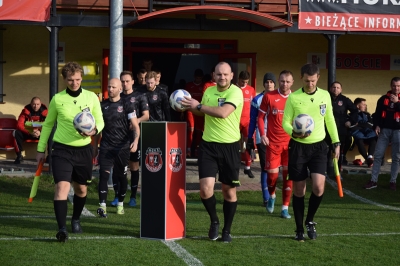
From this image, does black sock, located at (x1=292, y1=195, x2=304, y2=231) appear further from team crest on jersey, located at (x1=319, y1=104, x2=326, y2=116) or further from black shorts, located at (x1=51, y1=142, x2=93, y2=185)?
black shorts, located at (x1=51, y1=142, x2=93, y2=185)

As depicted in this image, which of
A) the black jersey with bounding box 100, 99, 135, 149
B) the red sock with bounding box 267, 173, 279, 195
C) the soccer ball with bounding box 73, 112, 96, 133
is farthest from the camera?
the red sock with bounding box 267, 173, 279, 195

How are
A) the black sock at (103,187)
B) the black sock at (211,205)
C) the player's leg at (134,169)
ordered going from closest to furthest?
the black sock at (211,205)
the black sock at (103,187)
the player's leg at (134,169)

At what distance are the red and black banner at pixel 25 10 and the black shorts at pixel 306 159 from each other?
23.9ft

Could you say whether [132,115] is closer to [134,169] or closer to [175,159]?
[134,169]

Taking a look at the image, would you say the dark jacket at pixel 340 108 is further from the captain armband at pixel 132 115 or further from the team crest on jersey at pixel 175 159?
the team crest on jersey at pixel 175 159

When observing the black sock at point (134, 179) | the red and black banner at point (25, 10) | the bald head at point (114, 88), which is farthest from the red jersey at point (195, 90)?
the bald head at point (114, 88)

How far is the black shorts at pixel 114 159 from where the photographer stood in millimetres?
10570

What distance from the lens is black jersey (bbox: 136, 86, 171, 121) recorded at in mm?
12172

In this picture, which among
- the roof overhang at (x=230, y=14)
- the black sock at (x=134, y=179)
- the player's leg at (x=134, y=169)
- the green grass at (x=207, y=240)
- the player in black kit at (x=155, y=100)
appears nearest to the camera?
the green grass at (x=207, y=240)

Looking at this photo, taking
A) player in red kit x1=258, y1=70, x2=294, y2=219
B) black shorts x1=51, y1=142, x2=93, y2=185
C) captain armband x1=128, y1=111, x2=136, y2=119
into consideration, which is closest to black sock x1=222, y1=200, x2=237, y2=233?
black shorts x1=51, y1=142, x2=93, y2=185

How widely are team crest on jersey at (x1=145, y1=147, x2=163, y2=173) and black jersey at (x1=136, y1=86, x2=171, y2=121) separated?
11.1ft

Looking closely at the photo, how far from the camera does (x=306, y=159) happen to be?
8719 millimetres

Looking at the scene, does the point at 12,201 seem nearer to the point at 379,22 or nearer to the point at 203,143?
the point at 203,143

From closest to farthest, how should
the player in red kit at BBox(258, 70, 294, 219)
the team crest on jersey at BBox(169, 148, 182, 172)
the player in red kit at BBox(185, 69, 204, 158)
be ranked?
the team crest on jersey at BBox(169, 148, 182, 172) → the player in red kit at BBox(258, 70, 294, 219) → the player in red kit at BBox(185, 69, 204, 158)
